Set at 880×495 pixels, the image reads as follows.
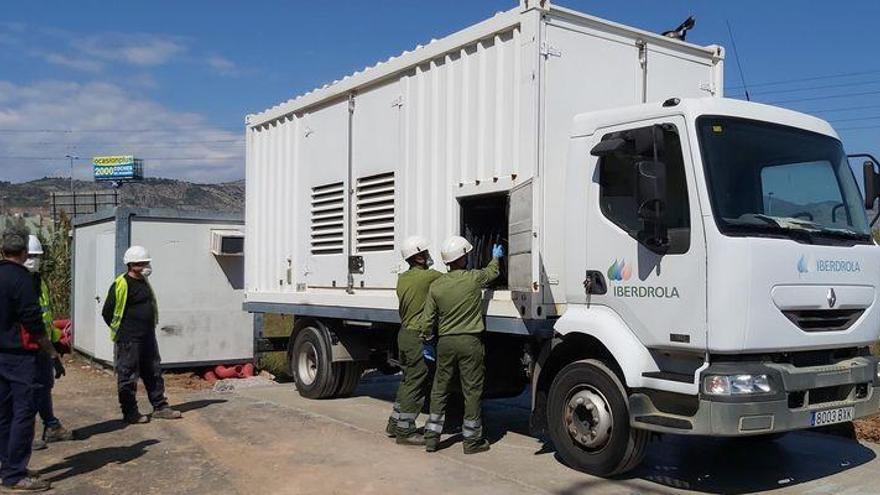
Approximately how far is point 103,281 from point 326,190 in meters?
4.82

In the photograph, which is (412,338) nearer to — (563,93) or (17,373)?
(563,93)

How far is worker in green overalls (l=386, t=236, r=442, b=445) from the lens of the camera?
7121 mm

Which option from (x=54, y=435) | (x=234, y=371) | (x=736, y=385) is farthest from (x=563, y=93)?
(x=234, y=371)

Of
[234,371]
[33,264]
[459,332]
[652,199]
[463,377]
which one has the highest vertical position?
[652,199]

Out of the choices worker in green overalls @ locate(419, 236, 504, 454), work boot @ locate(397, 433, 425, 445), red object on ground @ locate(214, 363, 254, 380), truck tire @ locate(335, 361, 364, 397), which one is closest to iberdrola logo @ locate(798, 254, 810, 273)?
worker in green overalls @ locate(419, 236, 504, 454)

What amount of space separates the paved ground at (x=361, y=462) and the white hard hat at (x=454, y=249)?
1.67 metres

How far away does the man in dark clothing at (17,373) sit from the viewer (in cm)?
559

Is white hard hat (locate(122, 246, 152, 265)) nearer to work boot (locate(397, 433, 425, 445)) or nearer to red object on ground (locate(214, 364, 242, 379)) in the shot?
work boot (locate(397, 433, 425, 445))

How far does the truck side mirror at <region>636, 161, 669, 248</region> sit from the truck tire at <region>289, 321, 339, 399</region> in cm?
481

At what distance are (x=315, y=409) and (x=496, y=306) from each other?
326 cm

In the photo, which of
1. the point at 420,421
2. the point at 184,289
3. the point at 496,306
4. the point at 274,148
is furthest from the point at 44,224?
the point at 496,306

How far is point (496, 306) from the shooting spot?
6648 mm

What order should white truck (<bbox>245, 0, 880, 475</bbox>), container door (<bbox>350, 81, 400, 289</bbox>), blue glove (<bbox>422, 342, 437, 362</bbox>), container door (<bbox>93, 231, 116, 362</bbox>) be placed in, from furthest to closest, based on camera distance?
container door (<bbox>93, 231, 116, 362</bbox>) < container door (<bbox>350, 81, 400, 289</bbox>) < blue glove (<bbox>422, 342, 437, 362</bbox>) < white truck (<bbox>245, 0, 880, 475</bbox>)

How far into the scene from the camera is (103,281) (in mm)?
11914
